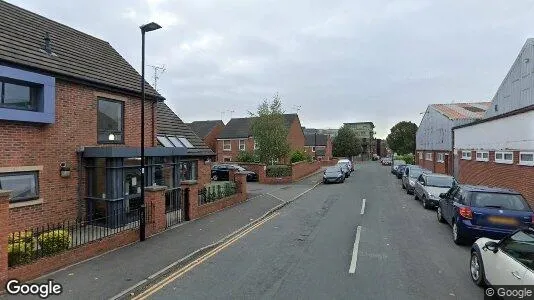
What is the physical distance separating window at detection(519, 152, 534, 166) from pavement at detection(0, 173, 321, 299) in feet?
36.8

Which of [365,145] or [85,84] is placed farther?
[365,145]

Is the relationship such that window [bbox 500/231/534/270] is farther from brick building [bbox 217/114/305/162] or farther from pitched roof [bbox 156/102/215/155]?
brick building [bbox 217/114/305/162]

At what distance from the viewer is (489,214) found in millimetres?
9922

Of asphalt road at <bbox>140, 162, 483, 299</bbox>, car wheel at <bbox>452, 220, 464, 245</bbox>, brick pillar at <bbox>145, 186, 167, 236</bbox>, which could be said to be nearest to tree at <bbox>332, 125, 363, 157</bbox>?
asphalt road at <bbox>140, 162, 483, 299</bbox>

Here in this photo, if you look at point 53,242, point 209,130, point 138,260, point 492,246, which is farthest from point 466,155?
point 209,130

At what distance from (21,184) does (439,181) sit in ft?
56.3

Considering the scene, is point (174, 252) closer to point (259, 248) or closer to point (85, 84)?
point (259, 248)

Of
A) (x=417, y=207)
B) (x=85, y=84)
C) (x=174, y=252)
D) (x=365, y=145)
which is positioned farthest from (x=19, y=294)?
(x=365, y=145)

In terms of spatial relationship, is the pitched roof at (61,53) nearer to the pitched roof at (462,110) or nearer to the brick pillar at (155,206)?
the brick pillar at (155,206)

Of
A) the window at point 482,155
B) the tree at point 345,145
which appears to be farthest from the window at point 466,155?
the tree at point 345,145

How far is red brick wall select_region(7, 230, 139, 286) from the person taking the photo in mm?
7418

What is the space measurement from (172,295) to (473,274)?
566 cm

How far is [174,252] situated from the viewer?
974cm

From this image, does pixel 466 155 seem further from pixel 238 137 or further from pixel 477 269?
pixel 238 137
